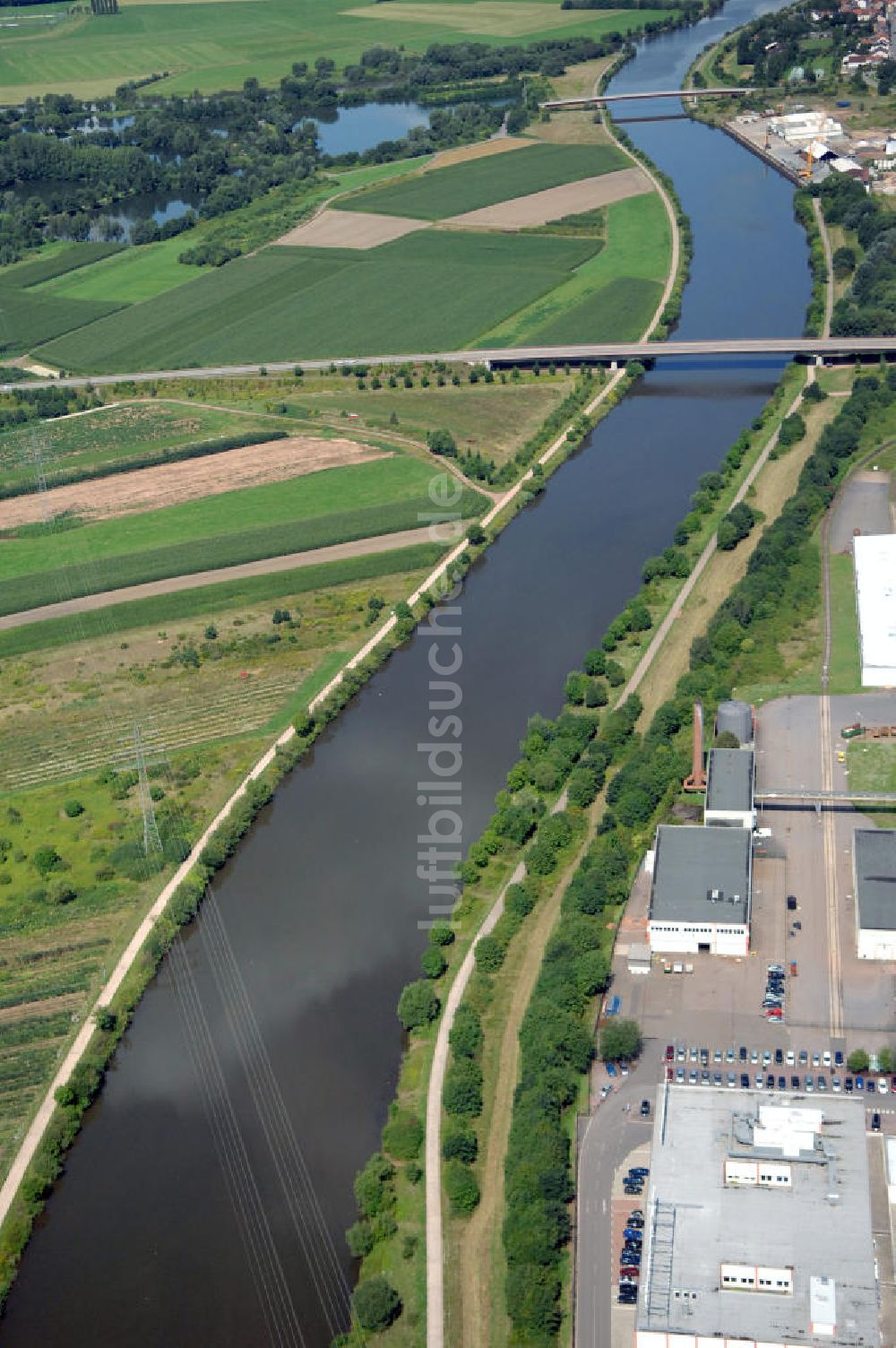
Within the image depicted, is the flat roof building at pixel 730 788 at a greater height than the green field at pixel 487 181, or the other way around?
the green field at pixel 487 181

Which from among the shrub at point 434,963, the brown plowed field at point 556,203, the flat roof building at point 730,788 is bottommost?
the shrub at point 434,963

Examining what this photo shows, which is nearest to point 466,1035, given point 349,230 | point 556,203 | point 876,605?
point 876,605

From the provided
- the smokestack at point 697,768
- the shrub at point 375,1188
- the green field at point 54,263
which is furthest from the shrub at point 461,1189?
the green field at point 54,263

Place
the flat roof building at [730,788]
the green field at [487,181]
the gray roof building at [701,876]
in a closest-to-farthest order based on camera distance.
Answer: the gray roof building at [701,876]
the flat roof building at [730,788]
the green field at [487,181]

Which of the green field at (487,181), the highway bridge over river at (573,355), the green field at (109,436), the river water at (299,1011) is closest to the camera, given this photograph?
the river water at (299,1011)

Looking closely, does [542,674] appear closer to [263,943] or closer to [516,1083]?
[263,943]

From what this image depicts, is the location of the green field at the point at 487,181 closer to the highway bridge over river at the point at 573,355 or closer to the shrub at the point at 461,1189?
the highway bridge over river at the point at 573,355

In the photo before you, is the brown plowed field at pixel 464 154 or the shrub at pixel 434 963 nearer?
the shrub at pixel 434 963

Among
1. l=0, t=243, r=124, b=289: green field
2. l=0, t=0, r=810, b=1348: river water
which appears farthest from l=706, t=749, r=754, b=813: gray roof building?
l=0, t=243, r=124, b=289: green field
